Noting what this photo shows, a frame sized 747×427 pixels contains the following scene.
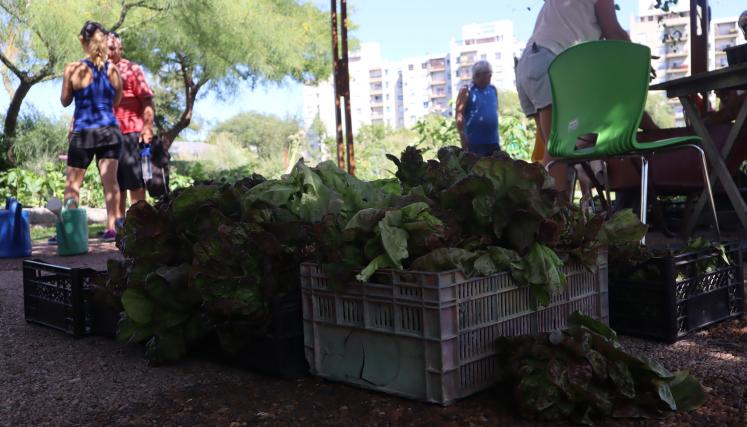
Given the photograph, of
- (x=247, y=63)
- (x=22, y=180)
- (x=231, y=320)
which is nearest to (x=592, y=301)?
(x=231, y=320)

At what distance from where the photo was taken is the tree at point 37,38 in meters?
14.4

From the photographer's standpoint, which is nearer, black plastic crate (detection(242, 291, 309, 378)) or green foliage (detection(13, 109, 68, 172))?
black plastic crate (detection(242, 291, 309, 378))

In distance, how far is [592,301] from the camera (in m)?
2.26

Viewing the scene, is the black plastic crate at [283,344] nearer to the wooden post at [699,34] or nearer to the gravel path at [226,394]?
the gravel path at [226,394]

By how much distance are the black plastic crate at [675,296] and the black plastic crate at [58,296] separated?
191 centimetres

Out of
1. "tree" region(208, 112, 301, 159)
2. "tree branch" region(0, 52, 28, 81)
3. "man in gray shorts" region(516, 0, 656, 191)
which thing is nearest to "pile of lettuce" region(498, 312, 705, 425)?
"man in gray shorts" region(516, 0, 656, 191)

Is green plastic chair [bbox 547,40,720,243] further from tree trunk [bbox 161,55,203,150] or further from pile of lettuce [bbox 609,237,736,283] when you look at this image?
tree trunk [bbox 161,55,203,150]

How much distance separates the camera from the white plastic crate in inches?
68.8

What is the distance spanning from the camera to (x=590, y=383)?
1.68 meters

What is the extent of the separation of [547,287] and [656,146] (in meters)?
1.60

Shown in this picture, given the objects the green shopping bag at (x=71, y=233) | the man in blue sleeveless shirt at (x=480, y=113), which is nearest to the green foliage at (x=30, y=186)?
the green shopping bag at (x=71, y=233)

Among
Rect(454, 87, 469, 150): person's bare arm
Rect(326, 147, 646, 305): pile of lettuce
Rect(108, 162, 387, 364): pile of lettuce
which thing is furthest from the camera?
Rect(454, 87, 469, 150): person's bare arm

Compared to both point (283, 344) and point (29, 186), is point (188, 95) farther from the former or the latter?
point (283, 344)

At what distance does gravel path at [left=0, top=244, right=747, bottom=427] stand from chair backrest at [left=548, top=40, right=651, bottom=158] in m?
1.13
